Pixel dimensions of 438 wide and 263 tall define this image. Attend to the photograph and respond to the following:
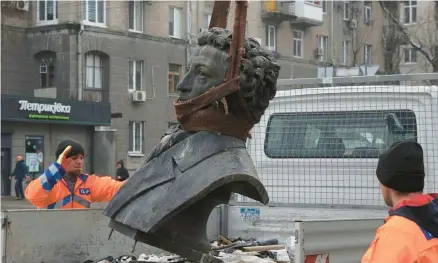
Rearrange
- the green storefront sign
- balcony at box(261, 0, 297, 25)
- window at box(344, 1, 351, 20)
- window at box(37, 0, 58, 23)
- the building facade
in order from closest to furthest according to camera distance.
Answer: the green storefront sign < the building facade < window at box(37, 0, 58, 23) < balcony at box(261, 0, 297, 25) < window at box(344, 1, 351, 20)

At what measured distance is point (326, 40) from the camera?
3241 centimetres

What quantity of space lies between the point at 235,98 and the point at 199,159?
28 cm

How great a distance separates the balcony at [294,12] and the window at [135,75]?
20.5 feet

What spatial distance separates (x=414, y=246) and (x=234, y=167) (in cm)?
90

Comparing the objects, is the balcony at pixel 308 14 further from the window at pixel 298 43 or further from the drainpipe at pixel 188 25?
the drainpipe at pixel 188 25

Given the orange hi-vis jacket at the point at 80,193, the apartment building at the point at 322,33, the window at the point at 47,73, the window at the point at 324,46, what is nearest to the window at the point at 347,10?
the apartment building at the point at 322,33

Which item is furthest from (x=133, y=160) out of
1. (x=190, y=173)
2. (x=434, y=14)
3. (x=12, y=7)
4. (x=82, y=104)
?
(x=190, y=173)

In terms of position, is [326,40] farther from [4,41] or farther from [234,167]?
[234,167]

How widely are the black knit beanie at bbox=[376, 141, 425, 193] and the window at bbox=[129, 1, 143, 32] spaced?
21.7 meters

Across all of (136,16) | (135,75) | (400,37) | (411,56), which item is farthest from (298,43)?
(135,75)

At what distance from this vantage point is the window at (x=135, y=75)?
23.7 metres

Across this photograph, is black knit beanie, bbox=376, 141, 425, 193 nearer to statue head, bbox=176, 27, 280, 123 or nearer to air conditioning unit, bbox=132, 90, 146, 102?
statue head, bbox=176, 27, 280, 123

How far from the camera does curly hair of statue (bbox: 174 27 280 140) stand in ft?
9.55

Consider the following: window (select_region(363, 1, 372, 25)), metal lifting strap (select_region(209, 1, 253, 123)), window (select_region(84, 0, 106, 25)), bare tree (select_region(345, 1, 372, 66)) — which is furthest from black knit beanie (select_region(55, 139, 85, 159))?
window (select_region(363, 1, 372, 25))
